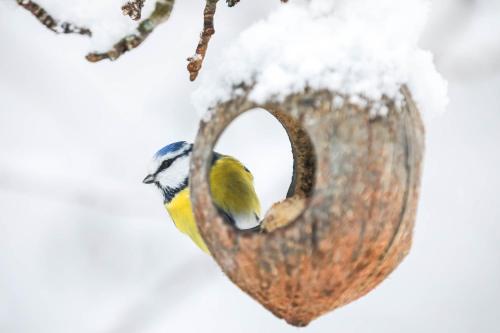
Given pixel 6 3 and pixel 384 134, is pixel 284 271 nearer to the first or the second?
pixel 384 134

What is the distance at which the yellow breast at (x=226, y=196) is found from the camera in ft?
8.14

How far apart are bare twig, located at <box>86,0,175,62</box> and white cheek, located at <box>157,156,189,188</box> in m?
1.28

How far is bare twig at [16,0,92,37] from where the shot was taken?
147cm

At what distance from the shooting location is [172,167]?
272cm

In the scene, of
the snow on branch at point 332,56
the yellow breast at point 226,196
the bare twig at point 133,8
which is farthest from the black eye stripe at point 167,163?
the snow on branch at point 332,56

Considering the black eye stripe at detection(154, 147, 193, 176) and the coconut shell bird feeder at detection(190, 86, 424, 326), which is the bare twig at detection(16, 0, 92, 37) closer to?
the coconut shell bird feeder at detection(190, 86, 424, 326)

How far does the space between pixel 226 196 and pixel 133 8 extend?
96 centimetres

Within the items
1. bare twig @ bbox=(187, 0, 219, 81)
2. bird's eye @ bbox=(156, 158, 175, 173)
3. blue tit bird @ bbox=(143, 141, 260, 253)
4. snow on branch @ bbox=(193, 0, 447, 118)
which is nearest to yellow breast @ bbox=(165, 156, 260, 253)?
blue tit bird @ bbox=(143, 141, 260, 253)

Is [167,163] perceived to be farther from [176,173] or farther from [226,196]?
[226,196]

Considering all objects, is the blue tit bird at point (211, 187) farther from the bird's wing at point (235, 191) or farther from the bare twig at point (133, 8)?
the bare twig at point (133, 8)

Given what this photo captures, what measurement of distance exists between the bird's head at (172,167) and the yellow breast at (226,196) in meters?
0.04

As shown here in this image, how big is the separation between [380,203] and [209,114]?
360 mm

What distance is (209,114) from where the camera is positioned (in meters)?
1.47

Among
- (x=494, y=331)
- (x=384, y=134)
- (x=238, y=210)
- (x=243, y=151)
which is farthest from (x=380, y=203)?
(x=494, y=331)
